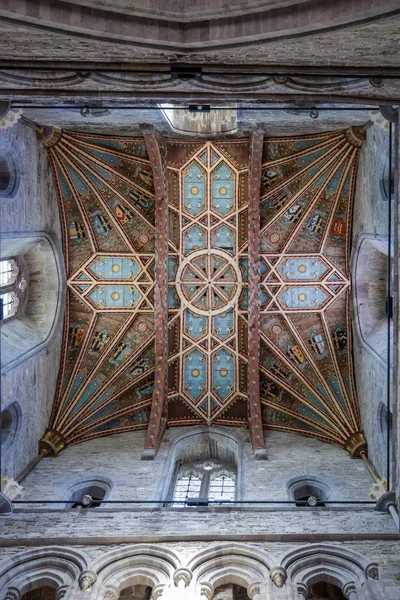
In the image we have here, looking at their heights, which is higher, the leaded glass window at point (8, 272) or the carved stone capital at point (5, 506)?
the leaded glass window at point (8, 272)

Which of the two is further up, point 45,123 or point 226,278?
point 45,123

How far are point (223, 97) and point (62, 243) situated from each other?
7877 millimetres

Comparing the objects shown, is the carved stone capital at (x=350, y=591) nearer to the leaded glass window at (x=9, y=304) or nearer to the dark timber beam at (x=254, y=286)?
the dark timber beam at (x=254, y=286)

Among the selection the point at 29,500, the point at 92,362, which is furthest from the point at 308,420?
the point at 29,500

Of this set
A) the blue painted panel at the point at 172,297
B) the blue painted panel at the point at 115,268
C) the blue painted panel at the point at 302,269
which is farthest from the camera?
the blue painted panel at the point at 172,297

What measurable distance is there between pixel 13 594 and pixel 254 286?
8.69m

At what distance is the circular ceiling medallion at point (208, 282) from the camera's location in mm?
15789

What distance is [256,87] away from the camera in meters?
8.04

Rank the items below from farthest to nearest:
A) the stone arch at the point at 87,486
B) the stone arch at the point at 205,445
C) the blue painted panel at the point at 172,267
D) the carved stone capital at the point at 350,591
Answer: the blue painted panel at the point at 172,267 → the stone arch at the point at 205,445 → the stone arch at the point at 87,486 → the carved stone capital at the point at 350,591

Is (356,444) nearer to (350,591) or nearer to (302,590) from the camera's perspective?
(350,591)

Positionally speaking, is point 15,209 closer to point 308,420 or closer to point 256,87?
point 256,87

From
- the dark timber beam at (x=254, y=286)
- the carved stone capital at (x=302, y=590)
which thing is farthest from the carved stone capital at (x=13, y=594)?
the dark timber beam at (x=254, y=286)

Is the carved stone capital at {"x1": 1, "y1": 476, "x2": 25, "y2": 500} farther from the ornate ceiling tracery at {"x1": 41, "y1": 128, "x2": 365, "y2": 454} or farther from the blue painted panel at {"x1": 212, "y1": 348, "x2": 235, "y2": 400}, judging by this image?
the blue painted panel at {"x1": 212, "y1": 348, "x2": 235, "y2": 400}

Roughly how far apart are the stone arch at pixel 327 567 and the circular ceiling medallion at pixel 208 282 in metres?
7.22
